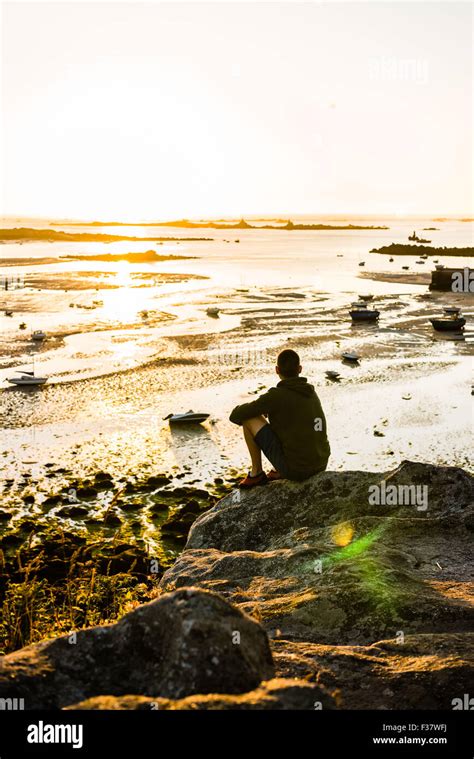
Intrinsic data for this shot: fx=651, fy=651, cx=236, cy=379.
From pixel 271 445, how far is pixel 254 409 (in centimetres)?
55

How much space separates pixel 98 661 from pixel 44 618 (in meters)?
5.39

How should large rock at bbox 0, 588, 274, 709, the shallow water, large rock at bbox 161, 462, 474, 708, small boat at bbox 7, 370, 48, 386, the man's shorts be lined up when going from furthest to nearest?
small boat at bbox 7, 370, 48, 386 → the shallow water → the man's shorts → large rock at bbox 161, 462, 474, 708 → large rock at bbox 0, 588, 274, 709

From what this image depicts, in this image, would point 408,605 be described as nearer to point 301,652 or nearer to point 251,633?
point 301,652

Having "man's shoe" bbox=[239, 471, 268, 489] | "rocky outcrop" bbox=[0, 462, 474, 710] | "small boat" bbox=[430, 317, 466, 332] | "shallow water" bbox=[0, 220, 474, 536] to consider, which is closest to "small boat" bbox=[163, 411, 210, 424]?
"shallow water" bbox=[0, 220, 474, 536]

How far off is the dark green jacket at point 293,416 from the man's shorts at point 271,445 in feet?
0.19

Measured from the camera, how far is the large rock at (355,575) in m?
4.27

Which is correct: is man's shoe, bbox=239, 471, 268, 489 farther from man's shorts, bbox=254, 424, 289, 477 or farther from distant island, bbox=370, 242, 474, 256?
distant island, bbox=370, 242, 474, 256

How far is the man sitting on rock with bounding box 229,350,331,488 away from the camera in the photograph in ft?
27.7

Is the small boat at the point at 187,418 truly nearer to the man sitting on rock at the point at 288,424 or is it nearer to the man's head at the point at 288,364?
the man sitting on rock at the point at 288,424

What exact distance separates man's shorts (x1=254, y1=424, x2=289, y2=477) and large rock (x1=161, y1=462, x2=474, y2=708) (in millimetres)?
442

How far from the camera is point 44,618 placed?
8281 millimetres

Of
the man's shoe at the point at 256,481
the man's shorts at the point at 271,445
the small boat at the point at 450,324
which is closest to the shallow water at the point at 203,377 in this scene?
the small boat at the point at 450,324

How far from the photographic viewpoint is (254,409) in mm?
8500

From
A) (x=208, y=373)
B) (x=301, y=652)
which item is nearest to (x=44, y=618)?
(x=301, y=652)
